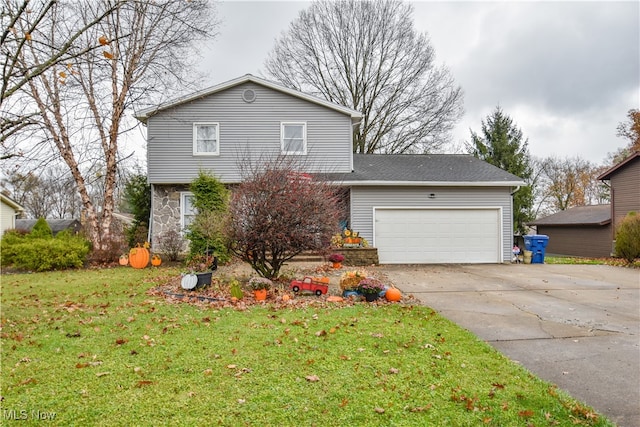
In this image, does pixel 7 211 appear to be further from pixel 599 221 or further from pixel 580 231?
pixel 580 231

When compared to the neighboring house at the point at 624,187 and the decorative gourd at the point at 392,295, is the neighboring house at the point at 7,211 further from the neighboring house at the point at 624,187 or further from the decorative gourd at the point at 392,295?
the neighboring house at the point at 624,187

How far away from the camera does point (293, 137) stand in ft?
44.6

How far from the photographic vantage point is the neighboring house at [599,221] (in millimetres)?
19281

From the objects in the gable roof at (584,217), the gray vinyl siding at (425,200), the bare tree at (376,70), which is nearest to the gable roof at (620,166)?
the gable roof at (584,217)

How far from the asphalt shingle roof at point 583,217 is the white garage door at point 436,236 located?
1434 cm

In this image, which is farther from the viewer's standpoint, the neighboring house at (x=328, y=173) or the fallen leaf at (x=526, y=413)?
the neighboring house at (x=328, y=173)

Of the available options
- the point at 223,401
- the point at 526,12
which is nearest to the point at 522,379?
the point at 223,401

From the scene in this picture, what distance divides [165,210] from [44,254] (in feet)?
12.3

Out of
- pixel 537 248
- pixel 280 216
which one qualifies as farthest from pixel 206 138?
pixel 537 248

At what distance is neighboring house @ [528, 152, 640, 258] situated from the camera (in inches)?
759

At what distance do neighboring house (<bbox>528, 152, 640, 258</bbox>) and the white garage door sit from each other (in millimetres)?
9684

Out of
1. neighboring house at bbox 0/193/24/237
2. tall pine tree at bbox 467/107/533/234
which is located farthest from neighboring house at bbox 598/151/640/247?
neighboring house at bbox 0/193/24/237

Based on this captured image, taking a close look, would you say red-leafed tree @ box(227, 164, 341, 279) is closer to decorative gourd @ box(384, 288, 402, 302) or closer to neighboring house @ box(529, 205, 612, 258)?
decorative gourd @ box(384, 288, 402, 302)

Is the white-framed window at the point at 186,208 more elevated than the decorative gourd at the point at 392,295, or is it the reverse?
the white-framed window at the point at 186,208
